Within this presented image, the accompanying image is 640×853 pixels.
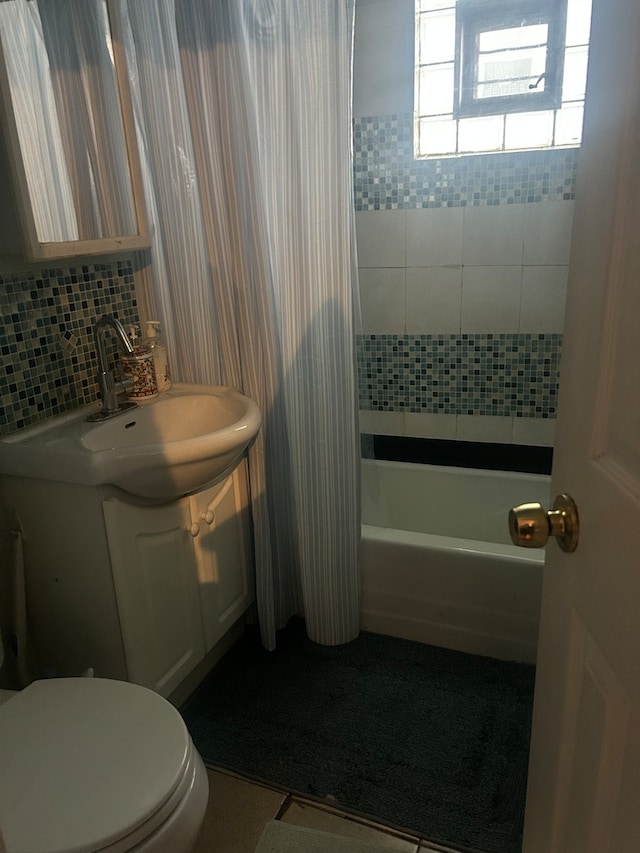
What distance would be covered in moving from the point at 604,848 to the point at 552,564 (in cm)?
32

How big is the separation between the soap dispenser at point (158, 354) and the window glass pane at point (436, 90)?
4.31 ft

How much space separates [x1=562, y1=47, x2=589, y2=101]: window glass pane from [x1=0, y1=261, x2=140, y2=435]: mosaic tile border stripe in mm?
1596

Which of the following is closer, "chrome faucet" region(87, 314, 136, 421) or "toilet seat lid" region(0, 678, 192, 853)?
"toilet seat lid" region(0, 678, 192, 853)

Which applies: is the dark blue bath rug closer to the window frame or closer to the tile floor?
the tile floor

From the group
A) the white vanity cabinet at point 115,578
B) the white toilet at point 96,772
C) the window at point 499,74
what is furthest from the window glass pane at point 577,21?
the white toilet at point 96,772

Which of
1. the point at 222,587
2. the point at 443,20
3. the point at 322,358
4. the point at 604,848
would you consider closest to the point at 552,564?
the point at 604,848

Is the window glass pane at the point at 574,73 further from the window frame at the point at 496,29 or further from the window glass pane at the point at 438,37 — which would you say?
the window glass pane at the point at 438,37

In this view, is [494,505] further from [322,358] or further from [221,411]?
[221,411]

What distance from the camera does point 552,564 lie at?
2.79 ft

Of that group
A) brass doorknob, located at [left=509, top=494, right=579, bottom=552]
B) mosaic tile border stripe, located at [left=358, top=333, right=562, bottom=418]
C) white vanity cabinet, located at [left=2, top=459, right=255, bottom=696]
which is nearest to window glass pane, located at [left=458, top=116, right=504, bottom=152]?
mosaic tile border stripe, located at [left=358, top=333, right=562, bottom=418]

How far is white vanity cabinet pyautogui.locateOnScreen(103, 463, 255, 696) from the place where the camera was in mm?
1499

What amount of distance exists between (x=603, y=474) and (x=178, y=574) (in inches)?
49.4

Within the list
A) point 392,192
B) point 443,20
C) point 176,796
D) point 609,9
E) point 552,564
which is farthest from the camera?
point 392,192

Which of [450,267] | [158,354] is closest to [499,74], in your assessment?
[450,267]
